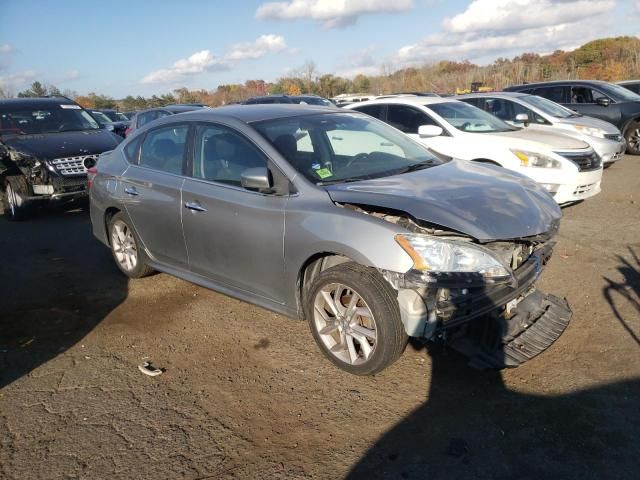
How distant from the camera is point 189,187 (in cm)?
432

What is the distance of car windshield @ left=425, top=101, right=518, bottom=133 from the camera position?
7.80 metres

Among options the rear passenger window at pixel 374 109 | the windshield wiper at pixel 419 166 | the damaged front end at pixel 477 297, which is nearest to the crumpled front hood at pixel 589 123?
the rear passenger window at pixel 374 109

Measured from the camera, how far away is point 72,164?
318 inches

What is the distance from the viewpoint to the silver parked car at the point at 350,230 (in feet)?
10.3

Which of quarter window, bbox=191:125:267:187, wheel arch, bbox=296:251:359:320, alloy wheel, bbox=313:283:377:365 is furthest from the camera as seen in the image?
quarter window, bbox=191:125:267:187

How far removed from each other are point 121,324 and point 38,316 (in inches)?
33.9

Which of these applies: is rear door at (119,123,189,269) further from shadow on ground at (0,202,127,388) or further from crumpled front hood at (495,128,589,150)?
crumpled front hood at (495,128,589,150)

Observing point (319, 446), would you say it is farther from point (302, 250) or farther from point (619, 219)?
point (619, 219)

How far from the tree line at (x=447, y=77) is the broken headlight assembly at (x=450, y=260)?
3232 cm

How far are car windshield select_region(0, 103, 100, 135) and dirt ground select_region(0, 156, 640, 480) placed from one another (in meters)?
4.87

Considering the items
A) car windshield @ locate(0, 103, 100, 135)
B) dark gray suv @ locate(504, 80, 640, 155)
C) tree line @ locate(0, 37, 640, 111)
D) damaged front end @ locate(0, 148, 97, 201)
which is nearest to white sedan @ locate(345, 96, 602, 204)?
damaged front end @ locate(0, 148, 97, 201)

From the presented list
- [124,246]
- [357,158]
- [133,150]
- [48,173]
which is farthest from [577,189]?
[48,173]

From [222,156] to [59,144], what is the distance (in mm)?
5402

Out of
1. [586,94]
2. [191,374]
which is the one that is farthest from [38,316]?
[586,94]
